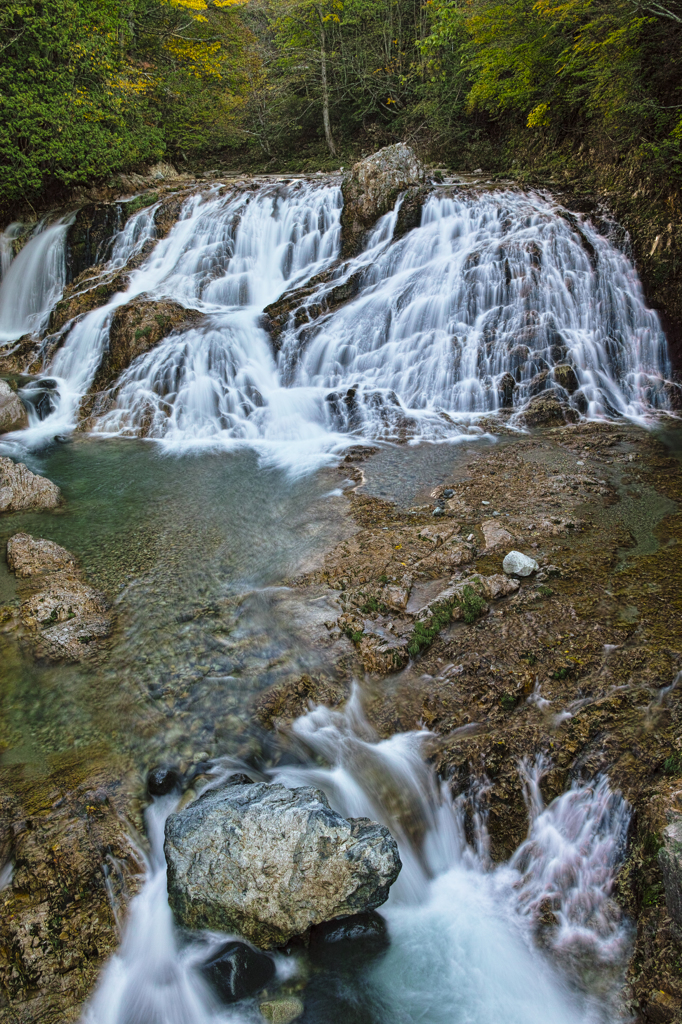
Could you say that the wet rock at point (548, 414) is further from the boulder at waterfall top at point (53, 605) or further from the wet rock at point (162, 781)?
the wet rock at point (162, 781)

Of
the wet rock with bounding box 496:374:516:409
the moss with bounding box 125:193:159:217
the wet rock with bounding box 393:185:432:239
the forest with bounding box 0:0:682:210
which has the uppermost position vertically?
the forest with bounding box 0:0:682:210


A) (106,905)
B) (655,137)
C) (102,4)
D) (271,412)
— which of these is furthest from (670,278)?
(102,4)

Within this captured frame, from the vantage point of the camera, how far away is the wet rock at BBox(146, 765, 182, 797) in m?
3.88

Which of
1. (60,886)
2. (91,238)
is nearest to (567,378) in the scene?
(60,886)

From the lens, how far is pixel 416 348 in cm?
1076

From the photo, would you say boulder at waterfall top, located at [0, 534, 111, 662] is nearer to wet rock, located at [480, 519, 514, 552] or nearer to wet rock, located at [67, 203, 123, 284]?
wet rock, located at [480, 519, 514, 552]

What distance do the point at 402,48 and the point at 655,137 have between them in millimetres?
13246

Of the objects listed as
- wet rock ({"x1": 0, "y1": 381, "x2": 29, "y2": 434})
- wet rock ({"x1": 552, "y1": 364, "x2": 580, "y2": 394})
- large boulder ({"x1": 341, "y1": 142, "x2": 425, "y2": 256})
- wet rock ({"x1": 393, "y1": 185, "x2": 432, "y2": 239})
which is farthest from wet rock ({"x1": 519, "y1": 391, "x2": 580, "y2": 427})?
wet rock ({"x1": 0, "y1": 381, "x2": 29, "y2": 434})

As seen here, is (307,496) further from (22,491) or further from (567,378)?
(567,378)

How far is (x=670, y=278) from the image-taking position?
33.1 feet

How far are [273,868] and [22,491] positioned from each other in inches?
250

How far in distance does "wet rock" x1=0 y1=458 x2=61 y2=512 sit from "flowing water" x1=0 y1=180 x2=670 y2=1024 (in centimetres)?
24

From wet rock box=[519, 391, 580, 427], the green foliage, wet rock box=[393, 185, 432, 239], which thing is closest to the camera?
the green foliage

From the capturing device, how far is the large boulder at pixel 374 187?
1273 centimetres
